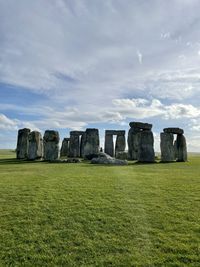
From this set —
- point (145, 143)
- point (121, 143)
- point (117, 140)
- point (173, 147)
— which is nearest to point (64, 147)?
point (117, 140)

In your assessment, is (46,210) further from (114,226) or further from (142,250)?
(142,250)

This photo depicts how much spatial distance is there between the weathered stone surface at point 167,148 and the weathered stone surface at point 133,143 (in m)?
3.71

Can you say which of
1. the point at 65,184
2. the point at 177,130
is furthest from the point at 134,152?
the point at 65,184

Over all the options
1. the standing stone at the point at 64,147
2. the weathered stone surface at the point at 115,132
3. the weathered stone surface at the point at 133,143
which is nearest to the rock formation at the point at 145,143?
the weathered stone surface at the point at 133,143

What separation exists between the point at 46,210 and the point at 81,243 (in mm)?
2115

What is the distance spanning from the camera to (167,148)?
2431cm

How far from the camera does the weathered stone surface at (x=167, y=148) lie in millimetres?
24172

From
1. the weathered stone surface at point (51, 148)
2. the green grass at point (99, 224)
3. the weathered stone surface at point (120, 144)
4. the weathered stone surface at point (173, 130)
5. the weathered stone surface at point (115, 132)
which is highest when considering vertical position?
the weathered stone surface at point (115, 132)

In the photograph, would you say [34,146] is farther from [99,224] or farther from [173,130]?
[99,224]

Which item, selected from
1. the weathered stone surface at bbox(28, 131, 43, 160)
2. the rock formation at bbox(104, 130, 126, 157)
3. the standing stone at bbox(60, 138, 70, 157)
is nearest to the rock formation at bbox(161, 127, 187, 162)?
the rock formation at bbox(104, 130, 126, 157)

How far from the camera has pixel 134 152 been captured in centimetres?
2792

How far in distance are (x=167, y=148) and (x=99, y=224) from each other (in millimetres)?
17874

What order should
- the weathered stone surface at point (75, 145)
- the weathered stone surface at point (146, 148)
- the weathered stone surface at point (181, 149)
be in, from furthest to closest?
the weathered stone surface at point (75, 145)
the weathered stone surface at point (181, 149)
the weathered stone surface at point (146, 148)

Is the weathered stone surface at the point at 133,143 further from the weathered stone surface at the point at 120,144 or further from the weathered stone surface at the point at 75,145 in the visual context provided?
the weathered stone surface at the point at 75,145
